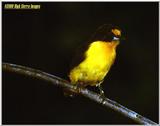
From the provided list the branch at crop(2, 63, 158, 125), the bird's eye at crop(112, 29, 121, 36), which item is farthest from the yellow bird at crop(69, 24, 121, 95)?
the branch at crop(2, 63, 158, 125)

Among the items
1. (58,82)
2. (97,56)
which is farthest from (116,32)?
(58,82)

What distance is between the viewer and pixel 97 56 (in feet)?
6.03

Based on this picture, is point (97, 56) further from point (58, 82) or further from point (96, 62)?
point (58, 82)

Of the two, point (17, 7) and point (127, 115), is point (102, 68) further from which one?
point (17, 7)

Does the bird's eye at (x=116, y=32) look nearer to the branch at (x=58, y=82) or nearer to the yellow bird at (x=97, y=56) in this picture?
the yellow bird at (x=97, y=56)

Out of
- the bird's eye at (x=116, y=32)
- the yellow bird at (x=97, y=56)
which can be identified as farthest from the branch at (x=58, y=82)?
the bird's eye at (x=116, y=32)

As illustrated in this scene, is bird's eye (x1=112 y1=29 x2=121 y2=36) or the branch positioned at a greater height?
bird's eye (x1=112 y1=29 x2=121 y2=36)

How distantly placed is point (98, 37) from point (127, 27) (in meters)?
0.91

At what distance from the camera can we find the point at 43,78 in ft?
4.91

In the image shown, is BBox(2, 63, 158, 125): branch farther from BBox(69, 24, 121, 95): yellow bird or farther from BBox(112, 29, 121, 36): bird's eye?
BBox(112, 29, 121, 36): bird's eye

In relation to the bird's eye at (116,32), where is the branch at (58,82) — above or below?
below

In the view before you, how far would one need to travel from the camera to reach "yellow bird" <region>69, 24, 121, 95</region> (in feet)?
6.00

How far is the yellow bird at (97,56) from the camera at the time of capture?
72.0 inches

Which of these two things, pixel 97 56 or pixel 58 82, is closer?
pixel 58 82
